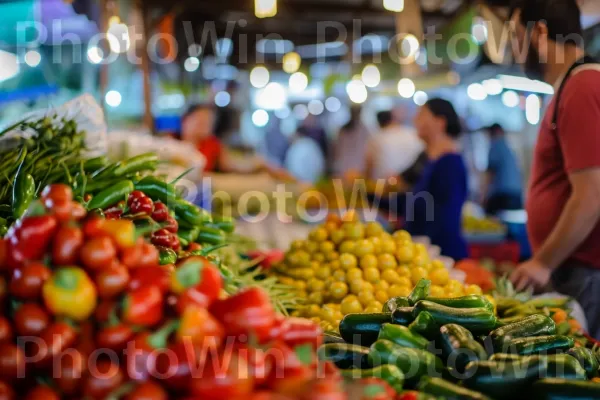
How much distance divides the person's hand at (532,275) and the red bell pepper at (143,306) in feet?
9.18

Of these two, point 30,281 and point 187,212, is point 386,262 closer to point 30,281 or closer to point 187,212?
point 187,212

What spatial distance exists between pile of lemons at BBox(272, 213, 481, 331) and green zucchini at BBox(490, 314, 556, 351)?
28.2 inches

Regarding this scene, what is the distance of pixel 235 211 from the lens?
670cm

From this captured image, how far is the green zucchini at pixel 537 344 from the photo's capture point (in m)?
1.87

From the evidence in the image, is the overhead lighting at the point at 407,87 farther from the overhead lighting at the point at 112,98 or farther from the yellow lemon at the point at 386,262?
the yellow lemon at the point at 386,262

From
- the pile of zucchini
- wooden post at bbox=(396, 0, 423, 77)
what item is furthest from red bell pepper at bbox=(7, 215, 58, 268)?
wooden post at bbox=(396, 0, 423, 77)

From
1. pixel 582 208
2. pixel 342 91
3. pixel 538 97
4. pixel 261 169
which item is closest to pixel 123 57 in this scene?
pixel 261 169

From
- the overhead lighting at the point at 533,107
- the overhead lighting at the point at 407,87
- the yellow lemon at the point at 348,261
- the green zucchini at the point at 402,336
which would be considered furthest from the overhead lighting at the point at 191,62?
the green zucchini at the point at 402,336

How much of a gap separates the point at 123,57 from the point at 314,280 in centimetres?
599

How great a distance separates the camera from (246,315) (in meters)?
1.28

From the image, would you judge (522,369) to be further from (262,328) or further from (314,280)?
(314,280)

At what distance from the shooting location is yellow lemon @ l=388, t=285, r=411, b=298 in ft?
9.66

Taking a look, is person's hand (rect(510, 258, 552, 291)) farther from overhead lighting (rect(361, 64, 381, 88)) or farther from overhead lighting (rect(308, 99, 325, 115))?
overhead lighting (rect(308, 99, 325, 115))

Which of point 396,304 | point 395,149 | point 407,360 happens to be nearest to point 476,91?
point 395,149
